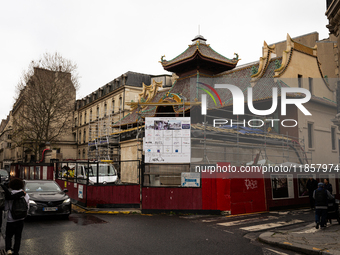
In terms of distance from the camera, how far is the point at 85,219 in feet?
41.4

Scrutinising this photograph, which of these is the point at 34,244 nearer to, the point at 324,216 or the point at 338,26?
the point at 324,216

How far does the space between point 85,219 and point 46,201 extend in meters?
1.70

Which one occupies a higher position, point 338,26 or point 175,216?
point 338,26

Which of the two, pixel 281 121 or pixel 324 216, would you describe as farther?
pixel 281 121

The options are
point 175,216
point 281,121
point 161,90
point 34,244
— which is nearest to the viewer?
point 34,244

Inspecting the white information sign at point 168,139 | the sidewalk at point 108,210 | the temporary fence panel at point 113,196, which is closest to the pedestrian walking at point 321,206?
the white information sign at point 168,139

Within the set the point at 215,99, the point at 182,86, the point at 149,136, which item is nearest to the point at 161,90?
the point at 182,86

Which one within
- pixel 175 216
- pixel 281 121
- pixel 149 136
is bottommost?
pixel 175 216

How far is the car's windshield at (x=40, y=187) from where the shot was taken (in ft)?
42.7

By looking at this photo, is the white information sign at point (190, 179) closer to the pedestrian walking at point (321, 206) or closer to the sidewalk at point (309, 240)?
the sidewalk at point (309, 240)

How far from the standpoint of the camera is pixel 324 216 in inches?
431

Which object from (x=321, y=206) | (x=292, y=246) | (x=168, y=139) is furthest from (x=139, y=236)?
(x=168, y=139)

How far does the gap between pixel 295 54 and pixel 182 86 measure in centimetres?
1137

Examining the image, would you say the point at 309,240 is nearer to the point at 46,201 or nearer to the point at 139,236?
the point at 139,236
